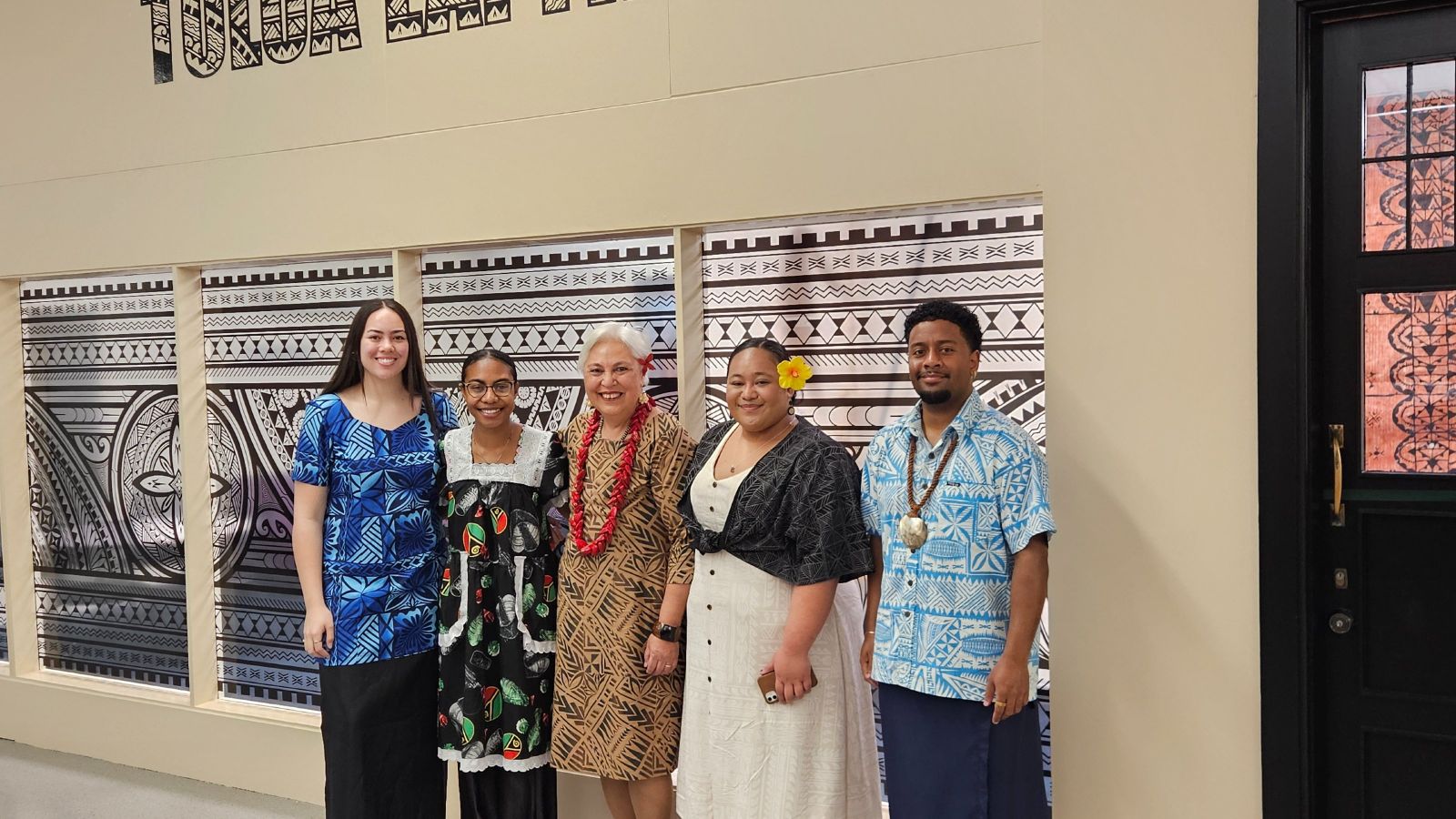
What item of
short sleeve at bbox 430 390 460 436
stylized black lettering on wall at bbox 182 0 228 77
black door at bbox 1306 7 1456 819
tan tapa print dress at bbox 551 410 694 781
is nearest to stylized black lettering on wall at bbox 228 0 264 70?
stylized black lettering on wall at bbox 182 0 228 77

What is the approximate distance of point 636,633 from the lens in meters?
3.11

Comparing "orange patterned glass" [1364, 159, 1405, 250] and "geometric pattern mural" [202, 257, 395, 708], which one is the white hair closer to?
"geometric pattern mural" [202, 257, 395, 708]

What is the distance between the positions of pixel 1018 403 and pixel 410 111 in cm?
245

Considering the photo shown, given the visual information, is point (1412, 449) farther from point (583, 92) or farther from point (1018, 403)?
point (583, 92)

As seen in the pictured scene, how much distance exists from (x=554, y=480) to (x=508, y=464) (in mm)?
147

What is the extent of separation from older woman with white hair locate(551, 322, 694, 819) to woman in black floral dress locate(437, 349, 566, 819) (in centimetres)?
13

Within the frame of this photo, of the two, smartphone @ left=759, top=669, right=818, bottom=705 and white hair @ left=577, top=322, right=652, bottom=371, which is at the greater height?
white hair @ left=577, top=322, right=652, bottom=371

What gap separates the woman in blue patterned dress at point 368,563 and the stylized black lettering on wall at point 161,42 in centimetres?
205

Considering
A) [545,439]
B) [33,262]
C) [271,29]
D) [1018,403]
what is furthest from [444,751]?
[33,262]

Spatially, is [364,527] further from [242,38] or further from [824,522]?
[242,38]

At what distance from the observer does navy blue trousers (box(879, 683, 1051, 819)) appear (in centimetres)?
263

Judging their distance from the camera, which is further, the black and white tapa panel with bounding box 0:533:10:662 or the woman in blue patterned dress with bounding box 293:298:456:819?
the black and white tapa panel with bounding box 0:533:10:662

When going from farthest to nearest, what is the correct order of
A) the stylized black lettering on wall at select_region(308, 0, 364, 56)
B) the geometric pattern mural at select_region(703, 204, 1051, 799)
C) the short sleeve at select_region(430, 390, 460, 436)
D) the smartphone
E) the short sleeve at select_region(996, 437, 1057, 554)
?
1. the stylized black lettering on wall at select_region(308, 0, 364, 56)
2. the short sleeve at select_region(430, 390, 460, 436)
3. the geometric pattern mural at select_region(703, 204, 1051, 799)
4. the smartphone
5. the short sleeve at select_region(996, 437, 1057, 554)

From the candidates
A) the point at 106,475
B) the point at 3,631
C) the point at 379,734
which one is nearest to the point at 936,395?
the point at 379,734
